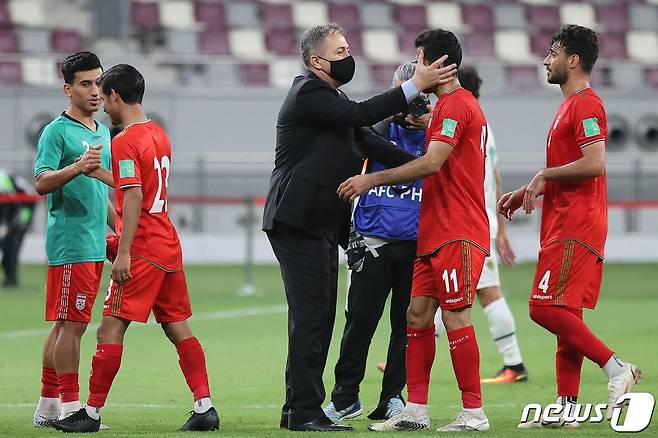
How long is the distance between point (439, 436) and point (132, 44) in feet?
61.2

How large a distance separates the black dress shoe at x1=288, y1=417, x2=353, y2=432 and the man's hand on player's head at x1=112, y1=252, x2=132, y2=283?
42.5 inches

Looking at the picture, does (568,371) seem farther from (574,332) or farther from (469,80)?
(469,80)

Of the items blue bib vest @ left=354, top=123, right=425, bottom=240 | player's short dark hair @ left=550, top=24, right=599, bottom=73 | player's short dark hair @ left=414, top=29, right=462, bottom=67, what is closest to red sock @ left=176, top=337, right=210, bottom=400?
blue bib vest @ left=354, top=123, right=425, bottom=240

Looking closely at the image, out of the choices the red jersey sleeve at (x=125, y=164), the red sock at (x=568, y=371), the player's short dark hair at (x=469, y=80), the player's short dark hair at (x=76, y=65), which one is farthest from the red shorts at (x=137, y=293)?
the player's short dark hair at (x=469, y=80)

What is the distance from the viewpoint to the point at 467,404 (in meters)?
6.31

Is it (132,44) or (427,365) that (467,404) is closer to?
(427,365)

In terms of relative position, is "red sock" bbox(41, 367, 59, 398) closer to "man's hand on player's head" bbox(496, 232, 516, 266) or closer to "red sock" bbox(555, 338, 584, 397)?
"red sock" bbox(555, 338, 584, 397)

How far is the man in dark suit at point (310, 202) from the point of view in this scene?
6.47 meters

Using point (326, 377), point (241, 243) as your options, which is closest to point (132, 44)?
point (241, 243)

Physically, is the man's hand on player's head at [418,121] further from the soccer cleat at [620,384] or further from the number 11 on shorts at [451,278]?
the soccer cleat at [620,384]

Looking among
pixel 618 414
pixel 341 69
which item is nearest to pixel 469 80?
pixel 341 69

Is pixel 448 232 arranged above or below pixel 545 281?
above

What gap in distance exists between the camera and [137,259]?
21.1 ft

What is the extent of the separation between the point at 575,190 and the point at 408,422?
139 centimetres
